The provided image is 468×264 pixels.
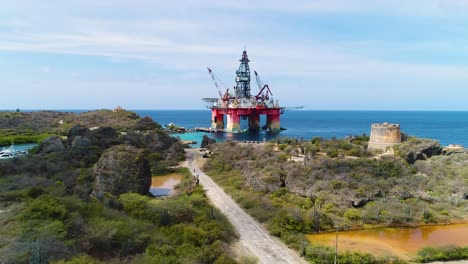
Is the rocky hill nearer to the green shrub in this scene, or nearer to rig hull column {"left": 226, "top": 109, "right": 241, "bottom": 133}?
rig hull column {"left": 226, "top": 109, "right": 241, "bottom": 133}

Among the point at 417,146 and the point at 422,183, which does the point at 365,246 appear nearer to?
the point at 422,183

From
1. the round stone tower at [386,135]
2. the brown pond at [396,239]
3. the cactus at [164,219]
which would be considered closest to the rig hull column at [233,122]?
the round stone tower at [386,135]

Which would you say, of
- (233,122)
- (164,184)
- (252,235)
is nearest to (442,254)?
(252,235)

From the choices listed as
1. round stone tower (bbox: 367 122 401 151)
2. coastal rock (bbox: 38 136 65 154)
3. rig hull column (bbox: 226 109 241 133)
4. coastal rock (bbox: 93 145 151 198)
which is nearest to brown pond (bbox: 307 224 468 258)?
coastal rock (bbox: 93 145 151 198)

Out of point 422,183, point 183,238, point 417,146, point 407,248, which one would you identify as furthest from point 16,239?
point 417,146

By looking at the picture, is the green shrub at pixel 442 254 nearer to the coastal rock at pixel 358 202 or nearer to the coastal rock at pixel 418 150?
the coastal rock at pixel 358 202

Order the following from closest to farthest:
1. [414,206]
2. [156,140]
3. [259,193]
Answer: [414,206] → [259,193] → [156,140]
